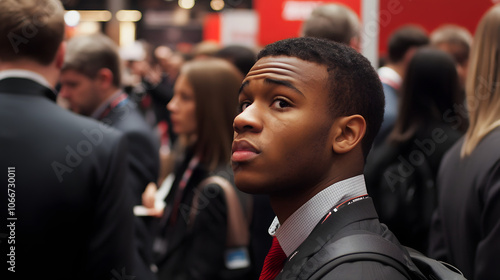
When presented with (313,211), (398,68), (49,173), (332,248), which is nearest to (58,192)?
(49,173)

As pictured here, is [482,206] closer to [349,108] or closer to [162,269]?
[349,108]

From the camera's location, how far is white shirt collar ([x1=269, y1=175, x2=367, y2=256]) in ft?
4.46

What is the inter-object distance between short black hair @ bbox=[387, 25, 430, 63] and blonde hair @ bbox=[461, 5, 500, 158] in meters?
2.32

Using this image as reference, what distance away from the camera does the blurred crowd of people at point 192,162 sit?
2061 millimetres

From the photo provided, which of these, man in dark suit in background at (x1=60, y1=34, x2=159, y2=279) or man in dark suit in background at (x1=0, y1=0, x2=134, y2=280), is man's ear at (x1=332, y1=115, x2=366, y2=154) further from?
man in dark suit in background at (x1=60, y1=34, x2=159, y2=279)

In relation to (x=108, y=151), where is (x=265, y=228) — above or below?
below

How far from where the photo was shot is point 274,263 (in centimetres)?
143

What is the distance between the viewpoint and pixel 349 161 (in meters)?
1.40

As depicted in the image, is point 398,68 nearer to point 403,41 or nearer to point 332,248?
point 403,41

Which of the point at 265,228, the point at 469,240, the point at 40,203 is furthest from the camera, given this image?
the point at 265,228

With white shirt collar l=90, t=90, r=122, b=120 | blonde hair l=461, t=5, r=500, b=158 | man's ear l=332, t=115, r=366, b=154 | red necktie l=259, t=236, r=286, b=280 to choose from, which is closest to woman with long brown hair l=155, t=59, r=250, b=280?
white shirt collar l=90, t=90, r=122, b=120

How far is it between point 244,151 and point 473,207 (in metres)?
1.16

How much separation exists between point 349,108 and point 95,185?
1.13 meters

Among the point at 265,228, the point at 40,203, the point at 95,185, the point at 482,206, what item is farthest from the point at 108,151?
the point at 482,206
